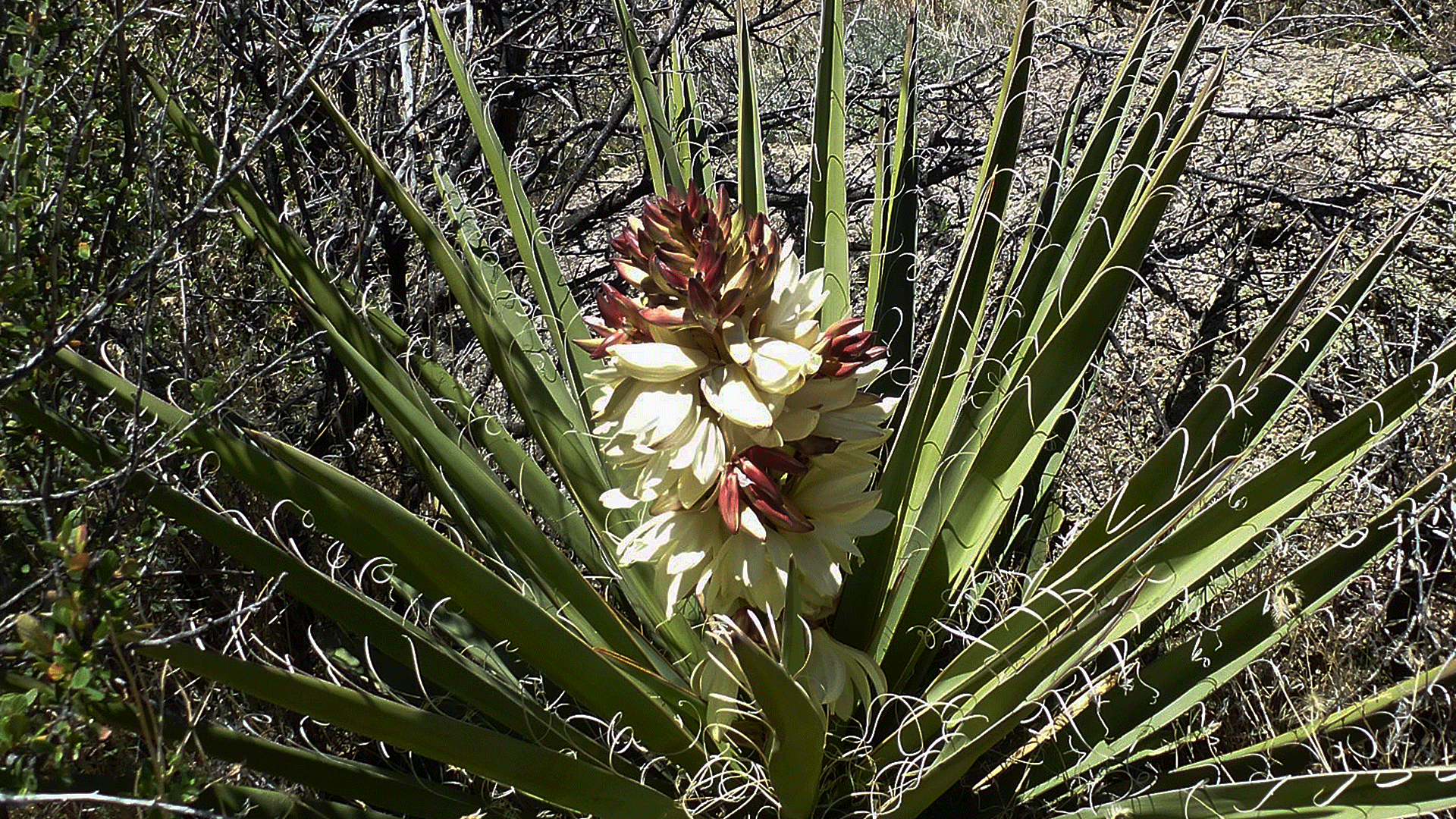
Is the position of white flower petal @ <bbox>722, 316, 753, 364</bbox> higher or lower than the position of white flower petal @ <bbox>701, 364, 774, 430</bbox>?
higher

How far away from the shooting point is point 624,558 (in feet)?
4.21

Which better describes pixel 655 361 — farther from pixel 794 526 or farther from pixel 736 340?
pixel 794 526

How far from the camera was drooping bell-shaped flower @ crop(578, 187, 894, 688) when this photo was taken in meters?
1.15

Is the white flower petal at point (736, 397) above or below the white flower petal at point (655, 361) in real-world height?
below

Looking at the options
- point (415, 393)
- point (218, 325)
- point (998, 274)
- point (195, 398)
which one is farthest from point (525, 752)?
point (998, 274)

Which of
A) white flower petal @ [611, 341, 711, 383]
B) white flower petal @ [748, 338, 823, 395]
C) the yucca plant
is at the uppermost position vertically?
white flower petal @ [611, 341, 711, 383]

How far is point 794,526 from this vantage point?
1.19m

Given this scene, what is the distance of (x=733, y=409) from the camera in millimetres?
1120

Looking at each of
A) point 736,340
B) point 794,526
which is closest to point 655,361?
point 736,340

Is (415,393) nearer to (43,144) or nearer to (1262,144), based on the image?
(43,144)

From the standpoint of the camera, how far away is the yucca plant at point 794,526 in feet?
3.66

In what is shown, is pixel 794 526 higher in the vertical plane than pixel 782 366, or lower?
lower

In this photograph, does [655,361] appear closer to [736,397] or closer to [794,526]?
[736,397]

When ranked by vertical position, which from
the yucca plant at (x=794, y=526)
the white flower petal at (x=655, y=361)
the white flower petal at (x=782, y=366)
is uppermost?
the white flower petal at (x=655, y=361)
